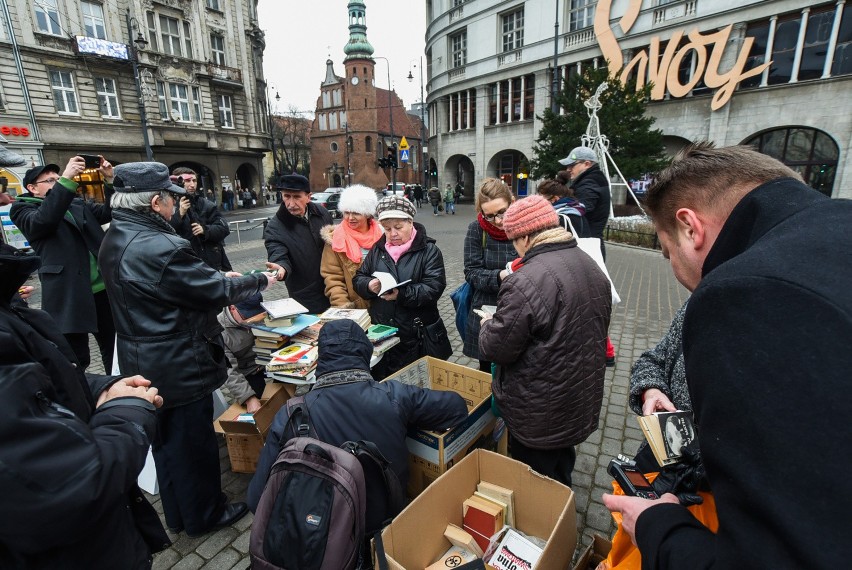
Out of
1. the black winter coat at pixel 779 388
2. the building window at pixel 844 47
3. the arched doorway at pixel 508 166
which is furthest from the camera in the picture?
the arched doorway at pixel 508 166

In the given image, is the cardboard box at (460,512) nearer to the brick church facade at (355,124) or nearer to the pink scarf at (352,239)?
the pink scarf at (352,239)

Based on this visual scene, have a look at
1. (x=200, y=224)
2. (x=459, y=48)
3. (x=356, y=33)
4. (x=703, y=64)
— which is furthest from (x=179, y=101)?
(x=356, y=33)

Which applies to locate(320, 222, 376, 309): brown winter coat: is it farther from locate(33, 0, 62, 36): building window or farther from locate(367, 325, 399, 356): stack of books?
locate(33, 0, 62, 36): building window

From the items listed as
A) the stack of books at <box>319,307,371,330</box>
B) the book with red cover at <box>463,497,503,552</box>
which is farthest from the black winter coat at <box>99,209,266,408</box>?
the book with red cover at <box>463,497,503,552</box>

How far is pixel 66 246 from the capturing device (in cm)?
390

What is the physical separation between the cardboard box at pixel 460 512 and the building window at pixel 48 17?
3088 cm

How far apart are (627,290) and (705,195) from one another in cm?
777

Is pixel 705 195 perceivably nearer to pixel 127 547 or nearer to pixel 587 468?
pixel 127 547

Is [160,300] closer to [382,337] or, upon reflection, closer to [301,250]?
[382,337]

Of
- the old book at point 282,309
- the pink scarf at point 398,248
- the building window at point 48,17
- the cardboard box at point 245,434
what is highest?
the building window at point 48,17

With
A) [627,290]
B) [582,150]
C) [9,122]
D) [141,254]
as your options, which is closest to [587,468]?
[141,254]

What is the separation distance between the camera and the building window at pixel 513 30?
27.4 metres

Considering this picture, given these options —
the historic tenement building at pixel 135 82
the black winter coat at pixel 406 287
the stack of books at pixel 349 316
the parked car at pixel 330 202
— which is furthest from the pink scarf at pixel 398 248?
the historic tenement building at pixel 135 82

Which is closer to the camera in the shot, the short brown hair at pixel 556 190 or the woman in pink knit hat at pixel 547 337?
the woman in pink knit hat at pixel 547 337
